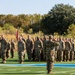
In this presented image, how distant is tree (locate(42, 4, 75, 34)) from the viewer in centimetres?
8706

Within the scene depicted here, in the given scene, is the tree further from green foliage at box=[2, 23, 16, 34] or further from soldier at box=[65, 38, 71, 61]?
soldier at box=[65, 38, 71, 61]

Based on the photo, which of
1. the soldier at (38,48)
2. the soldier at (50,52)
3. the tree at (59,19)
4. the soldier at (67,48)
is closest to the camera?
the soldier at (50,52)

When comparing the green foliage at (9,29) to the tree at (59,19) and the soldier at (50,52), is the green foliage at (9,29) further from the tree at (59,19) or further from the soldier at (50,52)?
the soldier at (50,52)

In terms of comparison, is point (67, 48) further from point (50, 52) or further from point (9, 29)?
point (9, 29)

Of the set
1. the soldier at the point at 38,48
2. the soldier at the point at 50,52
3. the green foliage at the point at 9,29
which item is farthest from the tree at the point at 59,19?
the soldier at the point at 50,52

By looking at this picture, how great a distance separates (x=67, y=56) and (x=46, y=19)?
5921cm

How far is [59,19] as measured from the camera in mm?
88625

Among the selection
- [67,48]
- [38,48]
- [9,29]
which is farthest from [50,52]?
[9,29]

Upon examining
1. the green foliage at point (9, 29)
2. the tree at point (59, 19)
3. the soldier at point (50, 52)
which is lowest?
the soldier at point (50, 52)

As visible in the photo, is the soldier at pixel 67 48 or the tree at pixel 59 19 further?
the tree at pixel 59 19

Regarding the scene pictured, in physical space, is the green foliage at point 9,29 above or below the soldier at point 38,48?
above

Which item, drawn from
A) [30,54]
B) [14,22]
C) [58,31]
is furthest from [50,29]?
[30,54]

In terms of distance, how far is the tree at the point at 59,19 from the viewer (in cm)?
8706

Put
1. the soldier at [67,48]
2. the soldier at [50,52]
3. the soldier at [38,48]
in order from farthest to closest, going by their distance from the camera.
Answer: the soldier at [67,48]
the soldier at [38,48]
the soldier at [50,52]
